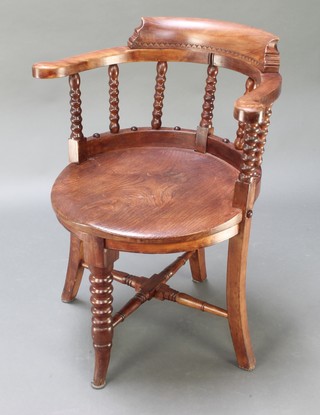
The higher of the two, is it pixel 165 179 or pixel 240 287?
pixel 165 179

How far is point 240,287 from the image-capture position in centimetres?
259

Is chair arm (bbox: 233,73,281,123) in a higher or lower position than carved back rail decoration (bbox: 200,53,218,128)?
higher

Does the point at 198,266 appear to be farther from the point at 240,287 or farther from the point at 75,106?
the point at 75,106

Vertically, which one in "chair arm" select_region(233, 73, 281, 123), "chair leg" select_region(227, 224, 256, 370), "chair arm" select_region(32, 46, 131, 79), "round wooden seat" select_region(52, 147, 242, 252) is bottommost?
"chair leg" select_region(227, 224, 256, 370)

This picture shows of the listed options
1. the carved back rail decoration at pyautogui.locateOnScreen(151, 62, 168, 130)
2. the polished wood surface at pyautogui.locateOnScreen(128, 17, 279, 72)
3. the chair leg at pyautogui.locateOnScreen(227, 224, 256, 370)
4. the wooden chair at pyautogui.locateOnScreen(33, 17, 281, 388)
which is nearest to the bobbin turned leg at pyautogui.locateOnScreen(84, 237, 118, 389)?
the wooden chair at pyautogui.locateOnScreen(33, 17, 281, 388)

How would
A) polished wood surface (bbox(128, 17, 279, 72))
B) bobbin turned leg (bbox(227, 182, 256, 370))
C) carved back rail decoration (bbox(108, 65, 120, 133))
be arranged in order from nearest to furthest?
bobbin turned leg (bbox(227, 182, 256, 370))
polished wood surface (bbox(128, 17, 279, 72))
carved back rail decoration (bbox(108, 65, 120, 133))

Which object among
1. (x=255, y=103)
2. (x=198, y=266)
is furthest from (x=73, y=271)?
(x=255, y=103)

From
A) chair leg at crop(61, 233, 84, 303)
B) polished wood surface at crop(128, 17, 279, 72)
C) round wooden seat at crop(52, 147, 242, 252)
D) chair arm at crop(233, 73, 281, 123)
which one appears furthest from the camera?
chair leg at crop(61, 233, 84, 303)

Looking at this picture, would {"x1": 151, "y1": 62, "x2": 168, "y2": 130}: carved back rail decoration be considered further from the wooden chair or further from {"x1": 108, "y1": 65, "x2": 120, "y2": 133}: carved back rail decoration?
{"x1": 108, "y1": 65, "x2": 120, "y2": 133}: carved back rail decoration

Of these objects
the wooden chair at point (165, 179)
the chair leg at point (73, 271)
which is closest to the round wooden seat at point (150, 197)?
the wooden chair at point (165, 179)

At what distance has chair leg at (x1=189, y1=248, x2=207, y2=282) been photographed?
3180 millimetres

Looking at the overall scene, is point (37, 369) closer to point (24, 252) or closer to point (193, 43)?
point (24, 252)

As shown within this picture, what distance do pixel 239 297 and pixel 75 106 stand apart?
2.98 feet

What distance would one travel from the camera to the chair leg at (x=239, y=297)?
8.21ft
